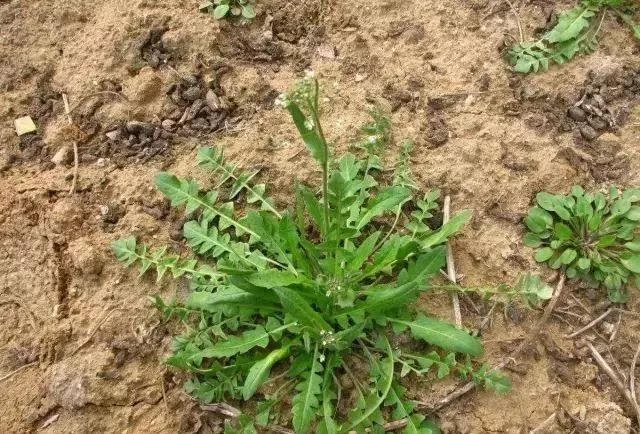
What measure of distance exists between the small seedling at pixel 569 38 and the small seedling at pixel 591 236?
2.39ft

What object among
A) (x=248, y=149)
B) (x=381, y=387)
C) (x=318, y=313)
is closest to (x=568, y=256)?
(x=381, y=387)

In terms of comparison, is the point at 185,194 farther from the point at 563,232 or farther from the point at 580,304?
the point at 580,304

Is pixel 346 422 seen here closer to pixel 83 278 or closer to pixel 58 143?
pixel 83 278

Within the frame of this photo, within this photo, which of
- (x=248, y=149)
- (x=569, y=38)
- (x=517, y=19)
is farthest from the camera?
(x=517, y=19)

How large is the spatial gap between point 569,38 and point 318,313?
1.88 meters

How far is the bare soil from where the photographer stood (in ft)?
7.84

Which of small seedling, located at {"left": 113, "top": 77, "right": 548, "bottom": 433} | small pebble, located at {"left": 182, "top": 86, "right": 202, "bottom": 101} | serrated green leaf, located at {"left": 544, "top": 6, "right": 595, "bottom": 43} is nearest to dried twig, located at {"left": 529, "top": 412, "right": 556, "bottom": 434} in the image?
small seedling, located at {"left": 113, "top": 77, "right": 548, "bottom": 433}

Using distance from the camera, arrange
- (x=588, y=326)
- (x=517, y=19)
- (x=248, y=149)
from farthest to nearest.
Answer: (x=517, y=19), (x=248, y=149), (x=588, y=326)

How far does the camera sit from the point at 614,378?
7.73 feet

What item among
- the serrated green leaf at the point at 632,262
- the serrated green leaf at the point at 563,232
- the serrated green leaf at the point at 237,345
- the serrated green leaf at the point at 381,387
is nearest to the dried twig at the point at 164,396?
the serrated green leaf at the point at 237,345

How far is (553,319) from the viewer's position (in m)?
2.48

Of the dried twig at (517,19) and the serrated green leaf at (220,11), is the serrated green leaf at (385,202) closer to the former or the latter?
the dried twig at (517,19)

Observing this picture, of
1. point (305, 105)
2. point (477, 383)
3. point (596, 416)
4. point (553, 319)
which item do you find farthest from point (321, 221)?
point (596, 416)

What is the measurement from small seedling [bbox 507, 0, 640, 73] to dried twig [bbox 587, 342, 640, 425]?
1.37 metres
